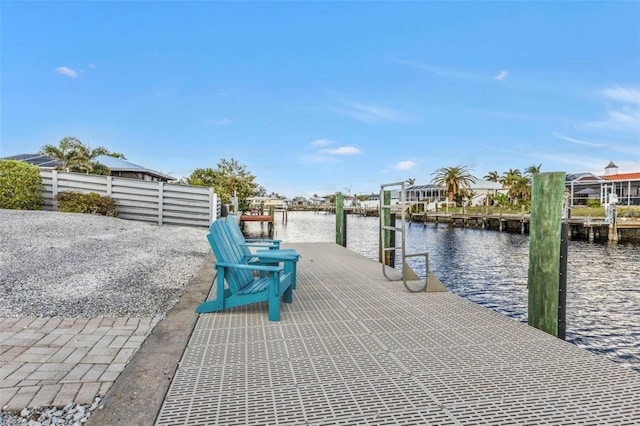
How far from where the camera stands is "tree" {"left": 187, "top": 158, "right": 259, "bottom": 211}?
34.1m

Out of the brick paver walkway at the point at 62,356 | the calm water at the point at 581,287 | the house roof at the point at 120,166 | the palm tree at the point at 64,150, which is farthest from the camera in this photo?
the palm tree at the point at 64,150

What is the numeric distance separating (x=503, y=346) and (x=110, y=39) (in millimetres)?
18496

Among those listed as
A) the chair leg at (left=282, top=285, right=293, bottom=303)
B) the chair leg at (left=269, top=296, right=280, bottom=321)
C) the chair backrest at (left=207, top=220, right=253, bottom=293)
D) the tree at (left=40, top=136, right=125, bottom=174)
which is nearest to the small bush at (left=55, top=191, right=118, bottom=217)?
the chair backrest at (left=207, top=220, right=253, bottom=293)

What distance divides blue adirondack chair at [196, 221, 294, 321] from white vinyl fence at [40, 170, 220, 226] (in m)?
11.2

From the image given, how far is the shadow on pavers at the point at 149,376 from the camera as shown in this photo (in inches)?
86.1

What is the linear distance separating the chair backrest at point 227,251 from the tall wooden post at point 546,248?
3.21m

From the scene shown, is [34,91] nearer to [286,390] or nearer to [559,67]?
[286,390]

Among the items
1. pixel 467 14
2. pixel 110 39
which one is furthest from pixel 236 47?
pixel 467 14

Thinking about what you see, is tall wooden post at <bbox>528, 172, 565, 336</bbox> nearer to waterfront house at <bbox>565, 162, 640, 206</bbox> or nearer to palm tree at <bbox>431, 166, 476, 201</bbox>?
waterfront house at <bbox>565, 162, 640, 206</bbox>

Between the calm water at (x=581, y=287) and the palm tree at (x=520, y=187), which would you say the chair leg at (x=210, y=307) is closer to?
the calm water at (x=581, y=287)

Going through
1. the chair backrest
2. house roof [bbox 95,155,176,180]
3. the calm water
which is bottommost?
the calm water

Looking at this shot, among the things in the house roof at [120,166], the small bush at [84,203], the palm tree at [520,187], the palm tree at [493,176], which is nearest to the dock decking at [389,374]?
the small bush at [84,203]

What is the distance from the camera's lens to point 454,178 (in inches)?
2566

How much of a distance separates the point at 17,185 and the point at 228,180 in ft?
90.1
